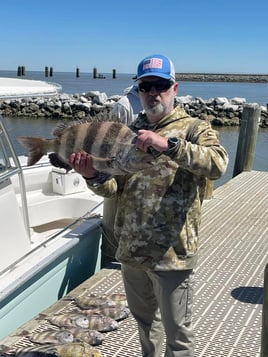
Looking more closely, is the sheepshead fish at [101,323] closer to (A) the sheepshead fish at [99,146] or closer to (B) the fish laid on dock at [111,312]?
(B) the fish laid on dock at [111,312]

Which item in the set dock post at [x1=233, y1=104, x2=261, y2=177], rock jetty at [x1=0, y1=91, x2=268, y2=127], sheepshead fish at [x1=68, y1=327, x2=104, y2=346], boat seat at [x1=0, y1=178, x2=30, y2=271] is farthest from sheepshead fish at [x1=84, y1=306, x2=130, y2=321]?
rock jetty at [x1=0, y1=91, x2=268, y2=127]

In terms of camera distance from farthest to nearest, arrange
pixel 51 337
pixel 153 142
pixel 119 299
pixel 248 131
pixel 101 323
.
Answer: pixel 248 131 < pixel 119 299 < pixel 101 323 < pixel 51 337 < pixel 153 142

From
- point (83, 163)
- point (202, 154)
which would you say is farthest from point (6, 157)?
point (202, 154)

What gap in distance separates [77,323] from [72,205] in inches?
101

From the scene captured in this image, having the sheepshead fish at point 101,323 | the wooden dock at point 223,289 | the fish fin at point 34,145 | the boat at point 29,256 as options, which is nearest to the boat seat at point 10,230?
the boat at point 29,256

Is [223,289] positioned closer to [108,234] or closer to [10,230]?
[108,234]

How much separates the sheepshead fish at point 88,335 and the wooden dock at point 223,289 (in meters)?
0.06

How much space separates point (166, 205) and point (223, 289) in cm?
255

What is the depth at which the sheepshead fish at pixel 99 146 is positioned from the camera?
2223mm

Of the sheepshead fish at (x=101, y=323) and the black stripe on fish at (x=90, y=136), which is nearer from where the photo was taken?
the black stripe on fish at (x=90, y=136)

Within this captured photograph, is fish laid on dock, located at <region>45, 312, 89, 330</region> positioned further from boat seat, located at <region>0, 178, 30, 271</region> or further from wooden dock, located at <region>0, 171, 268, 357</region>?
boat seat, located at <region>0, 178, 30, 271</region>

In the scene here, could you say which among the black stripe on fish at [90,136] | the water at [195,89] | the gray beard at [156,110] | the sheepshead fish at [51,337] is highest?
the gray beard at [156,110]

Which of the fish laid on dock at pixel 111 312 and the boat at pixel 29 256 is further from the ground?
the boat at pixel 29 256

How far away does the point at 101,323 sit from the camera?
12.4 feet
